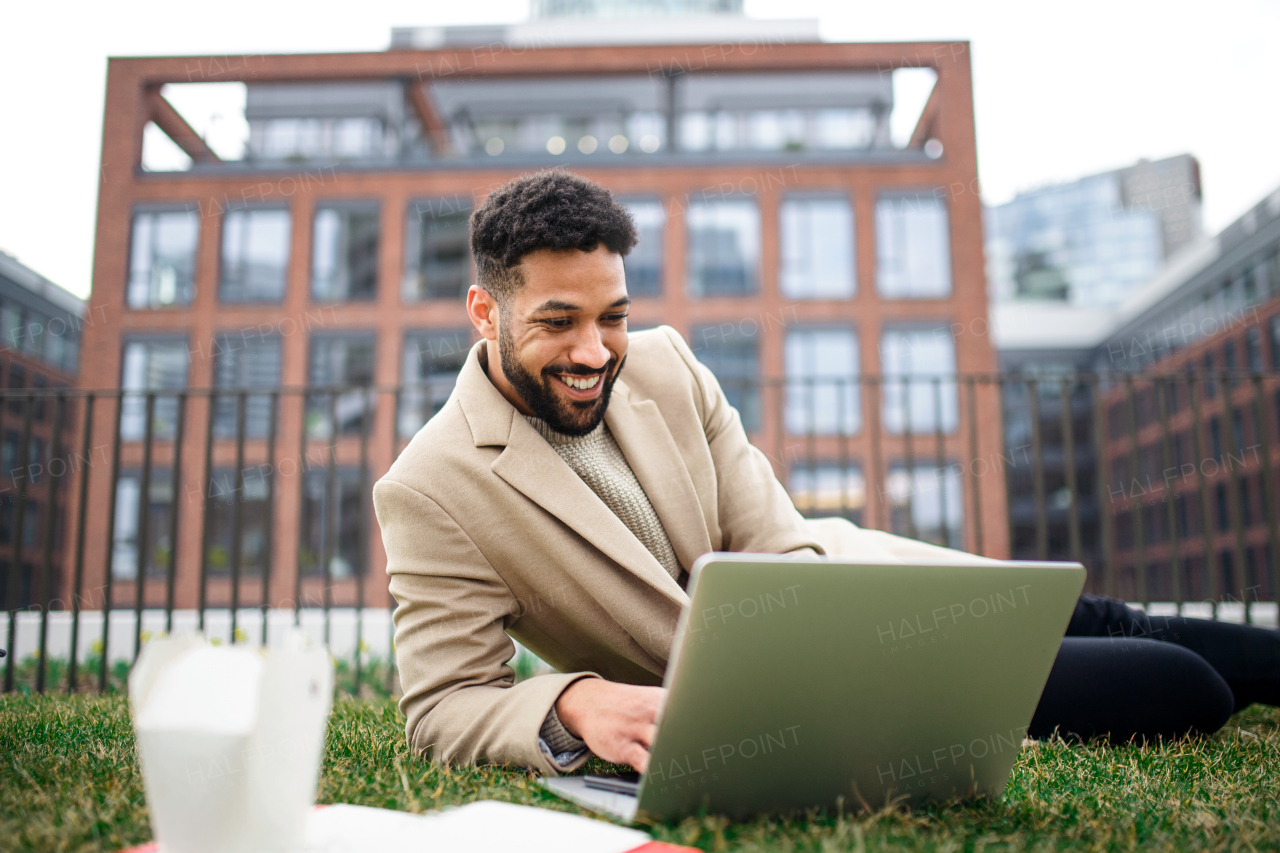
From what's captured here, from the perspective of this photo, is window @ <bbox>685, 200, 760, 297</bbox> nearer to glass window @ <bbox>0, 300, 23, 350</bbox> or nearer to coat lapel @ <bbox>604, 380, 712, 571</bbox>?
glass window @ <bbox>0, 300, 23, 350</bbox>

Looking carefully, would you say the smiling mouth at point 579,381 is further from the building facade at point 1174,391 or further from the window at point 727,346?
the building facade at point 1174,391

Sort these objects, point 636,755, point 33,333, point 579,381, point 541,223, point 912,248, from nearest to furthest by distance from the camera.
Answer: point 636,755 < point 541,223 < point 579,381 < point 912,248 < point 33,333

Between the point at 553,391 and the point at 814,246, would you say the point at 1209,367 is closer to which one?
the point at 814,246

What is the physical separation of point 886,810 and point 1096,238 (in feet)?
233

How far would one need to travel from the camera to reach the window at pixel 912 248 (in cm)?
2369

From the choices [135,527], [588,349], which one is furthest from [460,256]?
[588,349]

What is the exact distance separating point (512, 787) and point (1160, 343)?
46647 mm

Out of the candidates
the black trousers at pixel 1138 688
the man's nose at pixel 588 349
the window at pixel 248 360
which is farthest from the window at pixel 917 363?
the man's nose at pixel 588 349

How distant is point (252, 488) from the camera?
23484 mm

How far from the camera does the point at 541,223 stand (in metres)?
1.68

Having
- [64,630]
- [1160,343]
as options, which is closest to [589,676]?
[64,630]

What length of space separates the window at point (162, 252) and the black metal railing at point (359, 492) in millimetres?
3114

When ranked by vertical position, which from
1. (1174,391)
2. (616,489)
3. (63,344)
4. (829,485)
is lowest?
(616,489)

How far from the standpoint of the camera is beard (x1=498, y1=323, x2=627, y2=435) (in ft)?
5.86
